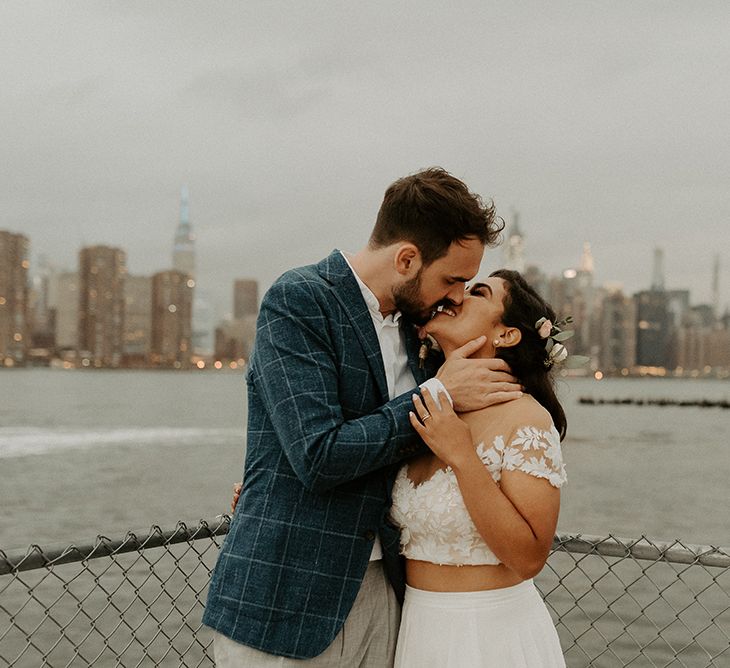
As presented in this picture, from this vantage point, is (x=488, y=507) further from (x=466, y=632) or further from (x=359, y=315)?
(x=359, y=315)

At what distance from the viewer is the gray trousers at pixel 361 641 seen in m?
2.71

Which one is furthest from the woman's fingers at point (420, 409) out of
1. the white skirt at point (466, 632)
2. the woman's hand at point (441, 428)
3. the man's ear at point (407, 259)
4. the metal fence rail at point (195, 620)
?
the metal fence rail at point (195, 620)

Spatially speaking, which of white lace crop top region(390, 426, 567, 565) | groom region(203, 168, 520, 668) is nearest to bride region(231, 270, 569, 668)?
white lace crop top region(390, 426, 567, 565)

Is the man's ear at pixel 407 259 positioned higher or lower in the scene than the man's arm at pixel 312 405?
higher

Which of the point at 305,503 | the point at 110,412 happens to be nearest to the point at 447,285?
the point at 305,503

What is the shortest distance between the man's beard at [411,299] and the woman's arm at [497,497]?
33cm

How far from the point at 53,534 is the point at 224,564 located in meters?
21.6

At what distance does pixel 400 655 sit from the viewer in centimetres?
302

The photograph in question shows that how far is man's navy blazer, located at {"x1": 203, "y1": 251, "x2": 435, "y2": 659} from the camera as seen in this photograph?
257cm

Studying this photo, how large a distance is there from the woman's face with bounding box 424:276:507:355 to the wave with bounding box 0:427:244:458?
41641 millimetres

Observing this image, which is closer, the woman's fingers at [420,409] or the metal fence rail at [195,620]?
the woman's fingers at [420,409]

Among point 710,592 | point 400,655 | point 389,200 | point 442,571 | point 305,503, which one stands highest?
point 389,200

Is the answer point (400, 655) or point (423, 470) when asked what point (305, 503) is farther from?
point (400, 655)

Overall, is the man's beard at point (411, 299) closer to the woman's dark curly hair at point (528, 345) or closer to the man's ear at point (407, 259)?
the man's ear at point (407, 259)
